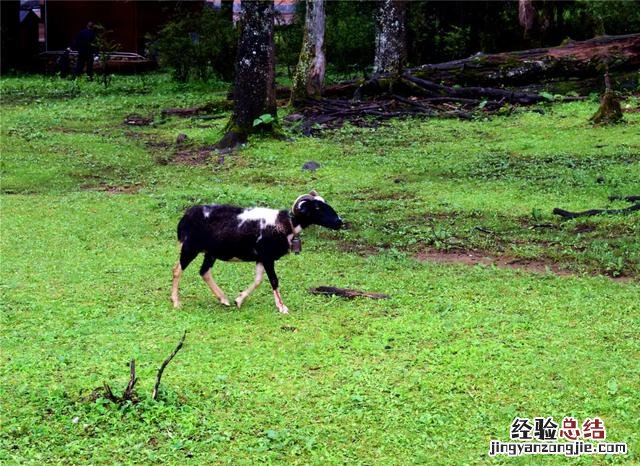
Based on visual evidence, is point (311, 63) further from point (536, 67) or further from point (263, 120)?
point (536, 67)

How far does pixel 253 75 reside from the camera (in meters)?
18.8

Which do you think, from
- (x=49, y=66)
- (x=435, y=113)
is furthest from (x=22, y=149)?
(x=49, y=66)

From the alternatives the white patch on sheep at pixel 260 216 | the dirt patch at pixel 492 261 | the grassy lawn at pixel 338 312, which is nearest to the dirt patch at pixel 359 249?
the grassy lawn at pixel 338 312

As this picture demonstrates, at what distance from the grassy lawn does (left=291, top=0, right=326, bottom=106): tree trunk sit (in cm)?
462

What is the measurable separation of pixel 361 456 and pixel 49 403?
2.32m

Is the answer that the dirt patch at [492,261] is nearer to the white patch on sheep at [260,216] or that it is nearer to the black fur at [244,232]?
the black fur at [244,232]

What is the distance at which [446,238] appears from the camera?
1202 centimetres

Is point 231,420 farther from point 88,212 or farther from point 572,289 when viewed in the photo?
point 88,212

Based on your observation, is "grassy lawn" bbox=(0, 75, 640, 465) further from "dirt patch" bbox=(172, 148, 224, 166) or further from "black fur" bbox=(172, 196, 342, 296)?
"black fur" bbox=(172, 196, 342, 296)

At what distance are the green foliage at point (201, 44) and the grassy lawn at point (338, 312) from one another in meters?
11.6

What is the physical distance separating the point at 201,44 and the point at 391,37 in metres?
8.10

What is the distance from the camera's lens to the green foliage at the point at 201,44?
1137 inches

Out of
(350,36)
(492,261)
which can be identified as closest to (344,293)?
(492,261)

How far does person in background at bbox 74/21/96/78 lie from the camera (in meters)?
30.8
